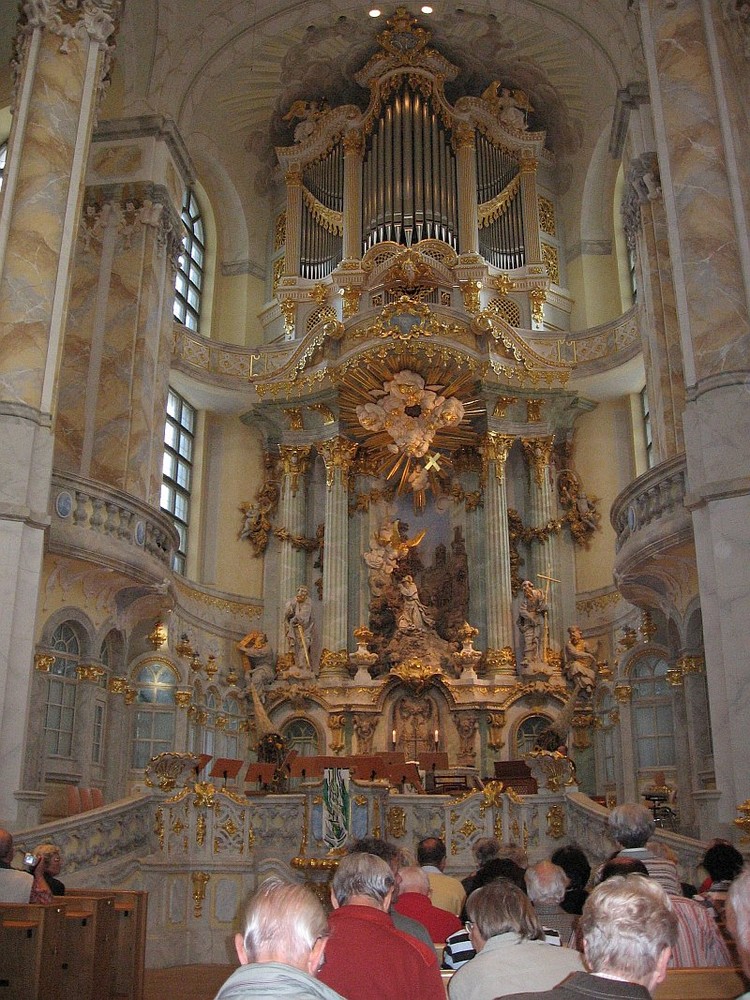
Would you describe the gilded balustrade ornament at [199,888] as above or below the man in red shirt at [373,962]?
below

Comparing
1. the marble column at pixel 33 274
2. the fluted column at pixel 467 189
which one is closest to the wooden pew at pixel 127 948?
the marble column at pixel 33 274

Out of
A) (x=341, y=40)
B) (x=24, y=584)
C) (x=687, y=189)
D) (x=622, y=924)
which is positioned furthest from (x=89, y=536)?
(x=341, y=40)

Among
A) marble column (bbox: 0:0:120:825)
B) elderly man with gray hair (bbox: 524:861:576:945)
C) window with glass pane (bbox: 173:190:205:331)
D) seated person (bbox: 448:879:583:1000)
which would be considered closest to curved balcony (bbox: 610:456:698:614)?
marble column (bbox: 0:0:120:825)

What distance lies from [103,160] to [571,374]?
10354 mm

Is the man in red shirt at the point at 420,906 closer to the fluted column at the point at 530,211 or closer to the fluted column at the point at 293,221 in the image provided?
the fluted column at the point at 530,211

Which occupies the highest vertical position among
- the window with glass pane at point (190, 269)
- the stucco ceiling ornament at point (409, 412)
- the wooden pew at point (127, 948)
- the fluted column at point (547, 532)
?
the window with glass pane at point (190, 269)

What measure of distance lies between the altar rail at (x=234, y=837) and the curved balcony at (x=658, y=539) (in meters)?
3.13

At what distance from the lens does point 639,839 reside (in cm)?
559

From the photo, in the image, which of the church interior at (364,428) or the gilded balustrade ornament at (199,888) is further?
the church interior at (364,428)

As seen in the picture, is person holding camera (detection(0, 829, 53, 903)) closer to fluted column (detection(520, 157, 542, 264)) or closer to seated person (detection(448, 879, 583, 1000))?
seated person (detection(448, 879, 583, 1000))

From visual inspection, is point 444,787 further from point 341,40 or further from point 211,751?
point 341,40

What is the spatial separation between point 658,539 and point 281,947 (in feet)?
35.8

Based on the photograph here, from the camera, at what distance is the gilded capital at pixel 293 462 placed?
22969 mm

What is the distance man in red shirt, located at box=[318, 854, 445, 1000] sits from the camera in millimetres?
3547
